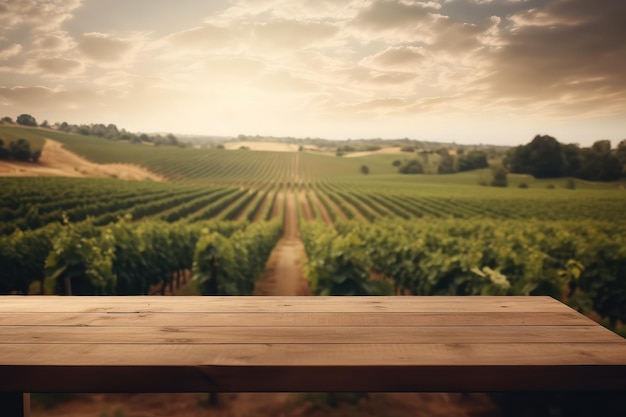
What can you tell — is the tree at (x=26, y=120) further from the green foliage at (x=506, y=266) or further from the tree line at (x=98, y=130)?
the green foliage at (x=506, y=266)

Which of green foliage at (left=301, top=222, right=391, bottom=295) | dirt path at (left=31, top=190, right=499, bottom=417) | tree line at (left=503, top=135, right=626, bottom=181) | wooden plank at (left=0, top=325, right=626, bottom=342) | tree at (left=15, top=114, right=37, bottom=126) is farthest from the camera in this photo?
tree line at (left=503, top=135, right=626, bottom=181)

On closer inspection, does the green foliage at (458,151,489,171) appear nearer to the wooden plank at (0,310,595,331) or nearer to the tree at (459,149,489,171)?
the tree at (459,149,489,171)

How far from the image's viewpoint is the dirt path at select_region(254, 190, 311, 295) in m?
7.73

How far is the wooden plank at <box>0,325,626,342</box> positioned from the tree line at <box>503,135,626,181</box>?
5.06 metres

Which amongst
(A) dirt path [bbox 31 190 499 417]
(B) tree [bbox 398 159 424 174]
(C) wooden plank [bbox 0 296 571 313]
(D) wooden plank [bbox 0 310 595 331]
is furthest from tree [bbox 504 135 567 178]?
(D) wooden plank [bbox 0 310 595 331]

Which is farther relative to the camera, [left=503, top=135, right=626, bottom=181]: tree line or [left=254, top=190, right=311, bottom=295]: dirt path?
[left=254, top=190, right=311, bottom=295]: dirt path

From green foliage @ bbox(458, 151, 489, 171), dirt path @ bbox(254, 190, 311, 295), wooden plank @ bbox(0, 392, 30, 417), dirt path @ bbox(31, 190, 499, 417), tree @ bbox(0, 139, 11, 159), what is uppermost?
green foliage @ bbox(458, 151, 489, 171)

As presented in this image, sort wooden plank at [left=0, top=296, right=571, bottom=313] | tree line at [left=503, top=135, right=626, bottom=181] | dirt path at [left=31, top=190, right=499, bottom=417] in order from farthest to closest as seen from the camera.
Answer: tree line at [left=503, top=135, right=626, bottom=181] → dirt path at [left=31, top=190, right=499, bottom=417] → wooden plank at [left=0, top=296, right=571, bottom=313]

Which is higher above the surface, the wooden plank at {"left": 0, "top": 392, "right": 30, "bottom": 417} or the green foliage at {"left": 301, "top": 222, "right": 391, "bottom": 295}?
the wooden plank at {"left": 0, "top": 392, "right": 30, "bottom": 417}

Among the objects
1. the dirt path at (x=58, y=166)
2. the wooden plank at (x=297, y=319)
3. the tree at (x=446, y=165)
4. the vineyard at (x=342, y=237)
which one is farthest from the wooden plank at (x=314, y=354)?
the tree at (x=446, y=165)

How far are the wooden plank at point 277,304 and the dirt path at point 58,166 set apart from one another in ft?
14.3

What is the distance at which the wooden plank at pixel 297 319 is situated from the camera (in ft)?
3.27

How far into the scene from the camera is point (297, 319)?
1.03 metres

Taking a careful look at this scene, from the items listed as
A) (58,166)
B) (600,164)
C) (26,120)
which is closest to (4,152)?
(26,120)
